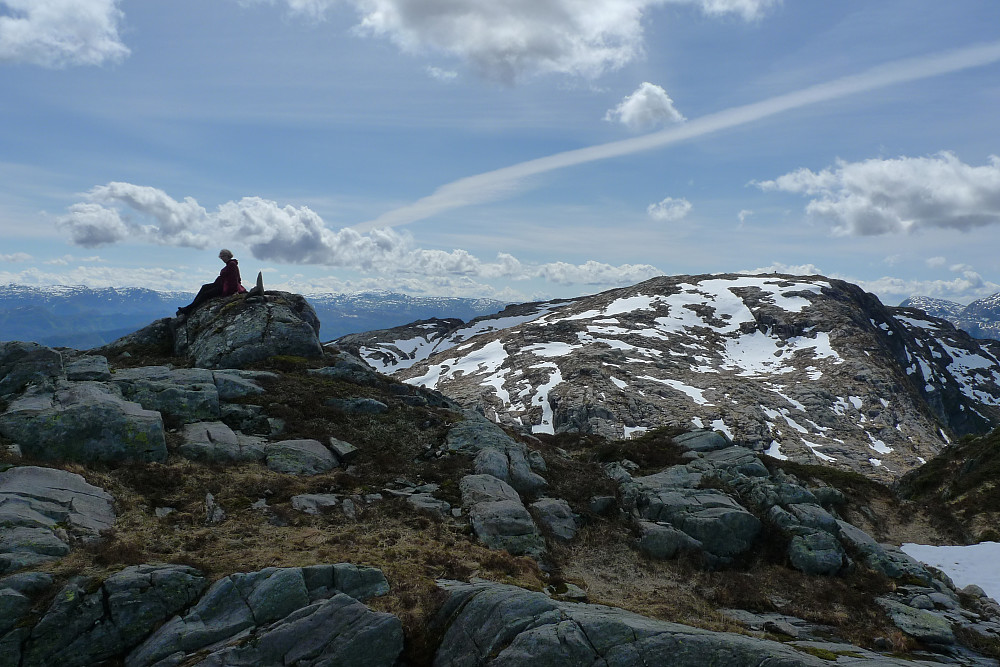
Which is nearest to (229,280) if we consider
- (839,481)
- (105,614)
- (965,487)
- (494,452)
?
(494,452)

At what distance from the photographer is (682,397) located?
93500 mm

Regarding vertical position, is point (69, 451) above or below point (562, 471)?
above

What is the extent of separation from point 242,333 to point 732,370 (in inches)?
4427

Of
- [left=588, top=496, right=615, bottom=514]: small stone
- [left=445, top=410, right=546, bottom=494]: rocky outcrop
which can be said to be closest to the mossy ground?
[left=588, top=496, right=615, bottom=514]: small stone

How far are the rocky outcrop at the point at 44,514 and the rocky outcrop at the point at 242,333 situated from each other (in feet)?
54.3

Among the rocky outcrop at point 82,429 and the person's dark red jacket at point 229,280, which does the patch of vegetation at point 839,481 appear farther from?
the person's dark red jacket at point 229,280

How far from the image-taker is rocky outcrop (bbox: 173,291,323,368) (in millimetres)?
31625

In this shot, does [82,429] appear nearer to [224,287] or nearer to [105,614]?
[105,614]

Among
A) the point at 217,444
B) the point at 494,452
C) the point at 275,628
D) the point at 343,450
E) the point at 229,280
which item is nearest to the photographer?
the point at 275,628

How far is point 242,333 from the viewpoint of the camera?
3291cm

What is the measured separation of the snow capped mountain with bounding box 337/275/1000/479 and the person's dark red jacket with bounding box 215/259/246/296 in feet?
103

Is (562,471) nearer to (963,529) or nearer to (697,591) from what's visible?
(697,591)

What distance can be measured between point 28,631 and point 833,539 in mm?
25213

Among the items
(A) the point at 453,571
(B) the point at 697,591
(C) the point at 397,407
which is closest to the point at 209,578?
(A) the point at 453,571
